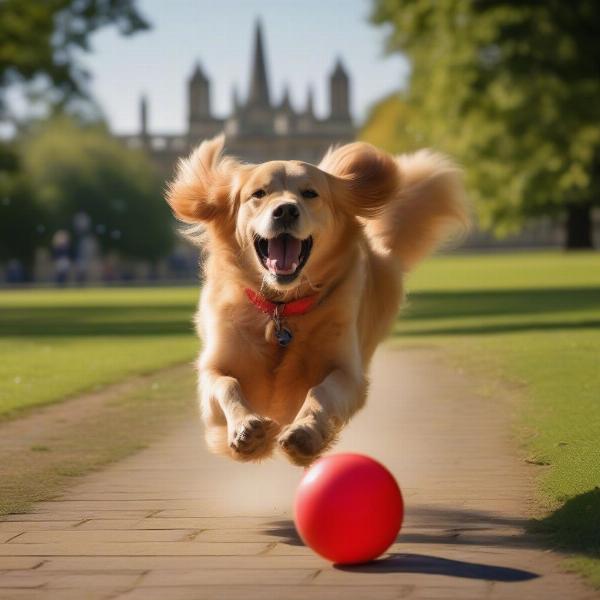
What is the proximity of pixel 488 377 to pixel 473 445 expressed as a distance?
16.0ft

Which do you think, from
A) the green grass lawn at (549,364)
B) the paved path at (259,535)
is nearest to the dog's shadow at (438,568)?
the paved path at (259,535)

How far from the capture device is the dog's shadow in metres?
5.73

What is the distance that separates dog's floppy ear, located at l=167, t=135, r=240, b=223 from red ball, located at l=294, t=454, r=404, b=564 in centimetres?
225

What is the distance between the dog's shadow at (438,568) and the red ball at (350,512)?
58 mm

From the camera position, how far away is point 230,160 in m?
8.28

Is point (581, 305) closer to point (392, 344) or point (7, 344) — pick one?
point (392, 344)

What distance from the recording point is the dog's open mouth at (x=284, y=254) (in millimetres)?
7512

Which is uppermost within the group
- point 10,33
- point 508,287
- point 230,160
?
point 10,33

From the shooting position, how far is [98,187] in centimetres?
9469

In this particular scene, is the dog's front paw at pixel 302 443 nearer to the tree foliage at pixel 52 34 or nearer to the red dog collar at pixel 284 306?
the red dog collar at pixel 284 306

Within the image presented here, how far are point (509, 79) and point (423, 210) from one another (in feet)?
109

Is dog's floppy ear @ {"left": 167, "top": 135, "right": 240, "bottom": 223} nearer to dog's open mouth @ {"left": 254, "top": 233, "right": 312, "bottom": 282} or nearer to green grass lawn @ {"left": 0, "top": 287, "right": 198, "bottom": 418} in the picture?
dog's open mouth @ {"left": 254, "top": 233, "right": 312, "bottom": 282}

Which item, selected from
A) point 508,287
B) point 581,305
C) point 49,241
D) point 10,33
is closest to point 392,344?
point 581,305

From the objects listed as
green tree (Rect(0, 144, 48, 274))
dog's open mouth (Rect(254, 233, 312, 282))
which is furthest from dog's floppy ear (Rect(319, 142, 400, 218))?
green tree (Rect(0, 144, 48, 274))
